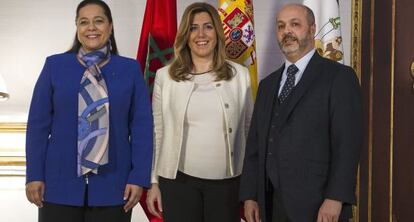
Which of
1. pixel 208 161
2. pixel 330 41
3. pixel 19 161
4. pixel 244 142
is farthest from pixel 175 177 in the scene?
pixel 19 161

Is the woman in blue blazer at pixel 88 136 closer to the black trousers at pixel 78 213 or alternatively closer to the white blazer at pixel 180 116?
the black trousers at pixel 78 213

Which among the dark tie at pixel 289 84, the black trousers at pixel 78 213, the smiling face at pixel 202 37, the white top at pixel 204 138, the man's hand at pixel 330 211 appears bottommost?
the black trousers at pixel 78 213

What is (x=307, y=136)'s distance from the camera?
1523 mm

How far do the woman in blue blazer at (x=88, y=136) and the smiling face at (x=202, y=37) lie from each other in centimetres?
34

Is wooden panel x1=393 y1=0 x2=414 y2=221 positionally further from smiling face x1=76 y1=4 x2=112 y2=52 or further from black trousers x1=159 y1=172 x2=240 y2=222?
smiling face x1=76 y1=4 x2=112 y2=52

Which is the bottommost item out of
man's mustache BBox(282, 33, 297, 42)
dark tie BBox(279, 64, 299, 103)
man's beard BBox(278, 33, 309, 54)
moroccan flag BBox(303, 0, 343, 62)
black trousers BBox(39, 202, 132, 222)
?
black trousers BBox(39, 202, 132, 222)

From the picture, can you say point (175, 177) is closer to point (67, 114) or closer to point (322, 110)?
point (67, 114)

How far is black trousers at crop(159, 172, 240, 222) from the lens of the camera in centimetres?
182

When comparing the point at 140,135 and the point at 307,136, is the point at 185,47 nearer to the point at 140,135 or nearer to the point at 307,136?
the point at 140,135

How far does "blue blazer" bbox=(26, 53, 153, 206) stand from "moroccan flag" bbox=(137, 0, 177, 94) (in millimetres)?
777

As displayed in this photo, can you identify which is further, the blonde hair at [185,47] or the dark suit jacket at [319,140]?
the blonde hair at [185,47]

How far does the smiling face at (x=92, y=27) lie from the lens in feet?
5.61

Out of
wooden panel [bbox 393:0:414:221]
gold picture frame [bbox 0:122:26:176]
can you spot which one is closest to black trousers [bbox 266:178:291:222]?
wooden panel [bbox 393:0:414:221]

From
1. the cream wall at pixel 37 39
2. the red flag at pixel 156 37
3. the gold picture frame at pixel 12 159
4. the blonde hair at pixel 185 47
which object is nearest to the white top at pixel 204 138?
the blonde hair at pixel 185 47
